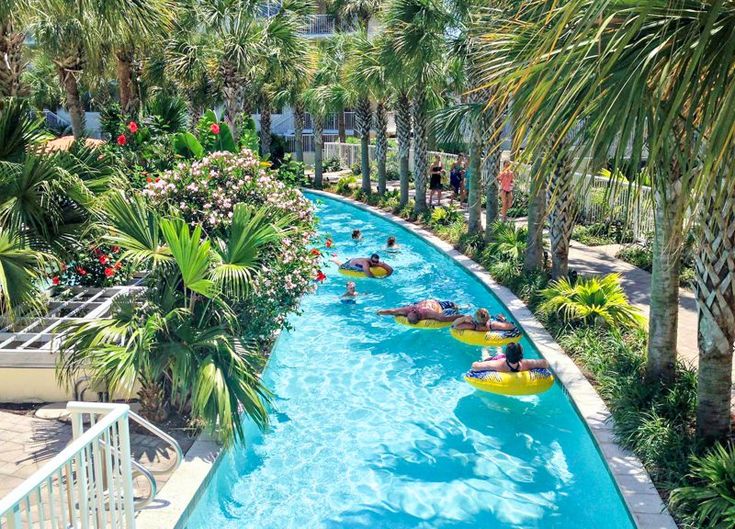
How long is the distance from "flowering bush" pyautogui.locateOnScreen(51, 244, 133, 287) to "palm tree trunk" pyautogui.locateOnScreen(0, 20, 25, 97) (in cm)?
269

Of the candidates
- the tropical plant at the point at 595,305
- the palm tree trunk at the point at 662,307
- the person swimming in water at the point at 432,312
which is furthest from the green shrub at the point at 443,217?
the palm tree trunk at the point at 662,307

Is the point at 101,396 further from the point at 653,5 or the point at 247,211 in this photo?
the point at 653,5

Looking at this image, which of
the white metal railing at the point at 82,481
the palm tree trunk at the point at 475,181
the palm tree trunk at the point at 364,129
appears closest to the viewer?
the white metal railing at the point at 82,481

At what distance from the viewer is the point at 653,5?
3992 mm

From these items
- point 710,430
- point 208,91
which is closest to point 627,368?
point 710,430

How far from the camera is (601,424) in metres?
7.59

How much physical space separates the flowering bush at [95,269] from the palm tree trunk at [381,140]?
16286 millimetres

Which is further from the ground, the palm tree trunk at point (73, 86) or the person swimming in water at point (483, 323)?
the palm tree trunk at point (73, 86)

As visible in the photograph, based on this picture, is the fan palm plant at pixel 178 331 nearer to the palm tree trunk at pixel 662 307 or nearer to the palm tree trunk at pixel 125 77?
the palm tree trunk at pixel 662 307

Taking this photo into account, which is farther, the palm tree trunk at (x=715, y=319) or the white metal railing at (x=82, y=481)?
the palm tree trunk at (x=715, y=319)

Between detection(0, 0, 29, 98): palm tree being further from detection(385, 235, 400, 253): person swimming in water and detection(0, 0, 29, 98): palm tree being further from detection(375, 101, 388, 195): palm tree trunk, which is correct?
detection(375, 101, 388, 195): palm tree trunk

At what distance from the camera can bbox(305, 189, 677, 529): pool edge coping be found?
5.81 m

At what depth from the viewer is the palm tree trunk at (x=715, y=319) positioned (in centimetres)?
596

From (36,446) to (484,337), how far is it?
674 centimetres
